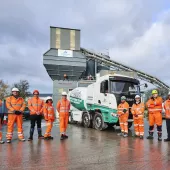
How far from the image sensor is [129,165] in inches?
225

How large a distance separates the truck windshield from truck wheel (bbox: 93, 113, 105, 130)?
5.35ft

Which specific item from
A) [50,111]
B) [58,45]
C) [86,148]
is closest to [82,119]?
[50,111]

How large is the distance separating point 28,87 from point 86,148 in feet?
176

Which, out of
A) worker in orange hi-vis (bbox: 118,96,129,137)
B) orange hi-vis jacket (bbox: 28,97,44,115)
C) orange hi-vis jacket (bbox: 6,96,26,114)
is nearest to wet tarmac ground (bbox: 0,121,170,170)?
orange hi-vis jacket (bbox: 6,96,26,114)

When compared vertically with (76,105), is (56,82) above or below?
above

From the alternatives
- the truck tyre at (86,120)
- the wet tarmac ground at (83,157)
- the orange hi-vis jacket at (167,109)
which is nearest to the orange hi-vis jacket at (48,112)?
the wet tarmac ground at (83,157)

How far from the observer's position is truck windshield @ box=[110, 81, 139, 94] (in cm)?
1252

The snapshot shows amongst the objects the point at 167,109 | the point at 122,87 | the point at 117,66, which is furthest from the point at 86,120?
the point at 117,66

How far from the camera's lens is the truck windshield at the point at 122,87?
12519 mm

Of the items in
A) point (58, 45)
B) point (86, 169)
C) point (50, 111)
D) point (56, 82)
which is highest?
point (58, 45)

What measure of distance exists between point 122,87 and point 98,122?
7.31 ft

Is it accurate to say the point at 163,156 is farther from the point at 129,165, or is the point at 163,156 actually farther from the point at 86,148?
the point at 86,148

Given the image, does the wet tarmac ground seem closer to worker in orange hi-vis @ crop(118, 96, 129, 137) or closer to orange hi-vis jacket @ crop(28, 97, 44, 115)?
orange hi-vis jacket @ crop(28, 97, 44, 115)

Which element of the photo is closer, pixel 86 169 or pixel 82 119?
pixel 86 169
